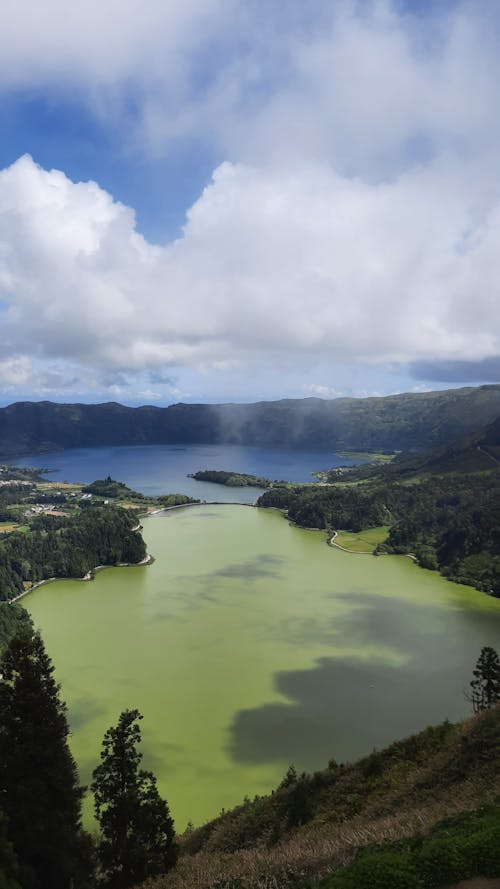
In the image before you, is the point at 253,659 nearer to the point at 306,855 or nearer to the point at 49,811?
the point at 49,811

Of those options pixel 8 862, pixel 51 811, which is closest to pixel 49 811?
pixel 51 811

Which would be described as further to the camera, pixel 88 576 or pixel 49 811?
pixel 88 576

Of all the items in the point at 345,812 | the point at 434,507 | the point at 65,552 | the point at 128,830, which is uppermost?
the point at 345,812

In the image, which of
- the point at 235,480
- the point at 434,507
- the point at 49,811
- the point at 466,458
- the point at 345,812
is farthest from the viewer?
the point at 235,480

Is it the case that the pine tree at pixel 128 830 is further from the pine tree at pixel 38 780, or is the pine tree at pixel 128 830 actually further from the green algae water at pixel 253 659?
the green algae water at pixel 253 659

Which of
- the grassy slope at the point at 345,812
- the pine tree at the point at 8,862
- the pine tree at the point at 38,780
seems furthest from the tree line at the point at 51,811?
the grassy slope at the point at 345,812

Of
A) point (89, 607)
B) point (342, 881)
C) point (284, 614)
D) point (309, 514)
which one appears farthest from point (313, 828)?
point (309, 514)

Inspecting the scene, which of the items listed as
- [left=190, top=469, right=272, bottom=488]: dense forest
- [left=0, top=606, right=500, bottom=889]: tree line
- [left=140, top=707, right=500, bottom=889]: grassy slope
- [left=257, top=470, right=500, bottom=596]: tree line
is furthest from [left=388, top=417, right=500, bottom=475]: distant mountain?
[left=0, top=606, right=500, bottom=889]: tree line
